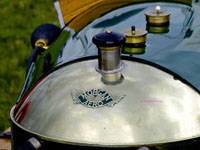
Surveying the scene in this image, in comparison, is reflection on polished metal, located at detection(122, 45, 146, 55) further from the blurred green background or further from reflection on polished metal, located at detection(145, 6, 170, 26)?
the blurred green background

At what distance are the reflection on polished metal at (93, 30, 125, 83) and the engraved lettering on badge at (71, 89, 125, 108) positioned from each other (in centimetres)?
7

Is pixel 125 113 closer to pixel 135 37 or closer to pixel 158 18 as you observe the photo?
pixel 135 37

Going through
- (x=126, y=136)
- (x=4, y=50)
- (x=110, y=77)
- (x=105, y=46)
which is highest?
(x=105, y=46)

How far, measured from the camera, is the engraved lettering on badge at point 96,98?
48.9 inches

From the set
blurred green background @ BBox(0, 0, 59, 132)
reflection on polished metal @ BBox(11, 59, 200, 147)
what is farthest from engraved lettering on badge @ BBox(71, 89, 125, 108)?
blurred green background @ BBox(0, 0, 59, 132)

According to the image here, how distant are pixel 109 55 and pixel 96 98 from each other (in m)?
0.16

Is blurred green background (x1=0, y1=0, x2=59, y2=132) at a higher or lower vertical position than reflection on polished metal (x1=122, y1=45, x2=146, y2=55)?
lower

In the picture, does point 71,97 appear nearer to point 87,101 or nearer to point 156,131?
point 87,101

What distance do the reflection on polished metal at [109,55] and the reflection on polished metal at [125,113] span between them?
0.10 ft

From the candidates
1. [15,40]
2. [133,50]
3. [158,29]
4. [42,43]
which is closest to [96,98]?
[133,50]

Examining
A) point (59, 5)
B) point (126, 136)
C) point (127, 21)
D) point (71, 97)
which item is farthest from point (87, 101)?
point (59, 5)

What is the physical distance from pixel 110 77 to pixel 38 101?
0.30 metres

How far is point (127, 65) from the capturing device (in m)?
1.36

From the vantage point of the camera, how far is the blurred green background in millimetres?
3055
